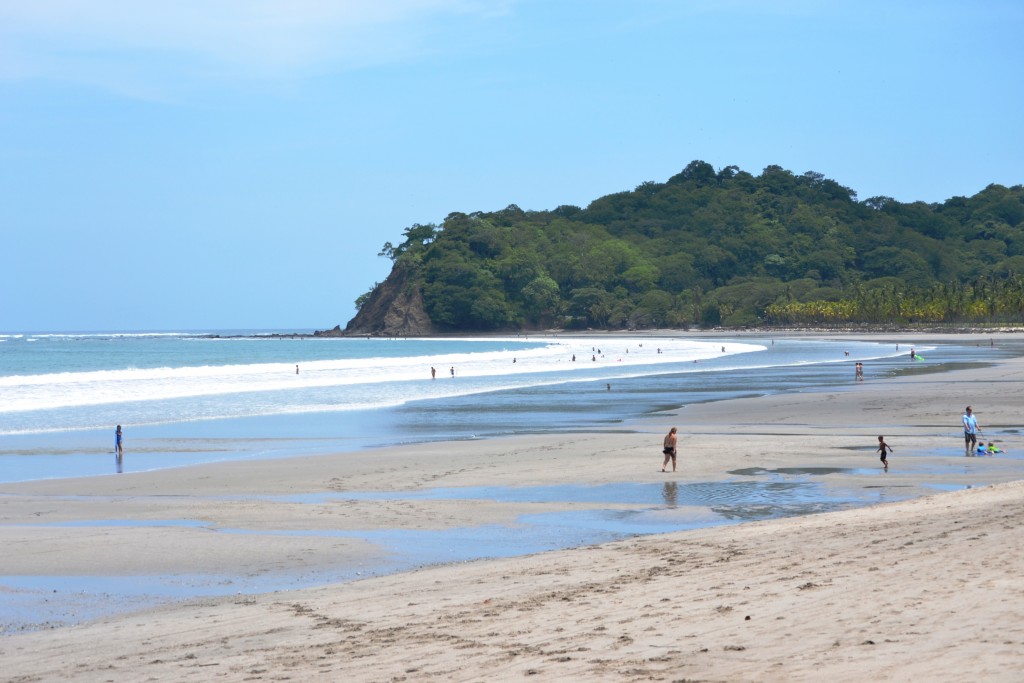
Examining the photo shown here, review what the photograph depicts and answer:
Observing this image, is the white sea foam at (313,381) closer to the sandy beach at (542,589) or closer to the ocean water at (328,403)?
the ocean water at (328,403)

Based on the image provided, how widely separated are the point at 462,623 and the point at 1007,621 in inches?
156

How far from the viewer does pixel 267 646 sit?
27.0 feet

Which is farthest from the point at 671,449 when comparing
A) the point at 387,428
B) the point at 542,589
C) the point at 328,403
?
the point at 328,403

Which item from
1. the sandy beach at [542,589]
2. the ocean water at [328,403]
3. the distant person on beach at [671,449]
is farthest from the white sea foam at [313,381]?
the sandy beach at [542,589]

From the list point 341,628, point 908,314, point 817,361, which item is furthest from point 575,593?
point 908,314

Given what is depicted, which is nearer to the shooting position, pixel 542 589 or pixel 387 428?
pixel 542 589

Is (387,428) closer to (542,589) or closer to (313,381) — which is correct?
(542,589)

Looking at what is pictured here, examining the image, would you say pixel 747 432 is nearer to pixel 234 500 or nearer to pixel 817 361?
pixel 234 500

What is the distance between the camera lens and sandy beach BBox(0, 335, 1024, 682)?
7008 millimetres

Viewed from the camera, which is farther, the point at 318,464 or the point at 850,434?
the point at 850,434

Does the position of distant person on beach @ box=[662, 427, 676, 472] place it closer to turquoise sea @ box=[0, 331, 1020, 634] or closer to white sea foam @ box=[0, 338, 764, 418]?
turquoise sea @ box=[0, 331, 1020, 634]

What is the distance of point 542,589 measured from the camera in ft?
32.6

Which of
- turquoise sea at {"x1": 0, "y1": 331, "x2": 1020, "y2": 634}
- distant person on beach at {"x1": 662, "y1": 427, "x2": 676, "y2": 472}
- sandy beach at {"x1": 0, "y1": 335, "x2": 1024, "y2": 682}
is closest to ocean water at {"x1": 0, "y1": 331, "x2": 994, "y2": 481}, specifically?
turquoise sea at {"x1": 0, "y1": 331, "x2": 1020, "y2": 634}

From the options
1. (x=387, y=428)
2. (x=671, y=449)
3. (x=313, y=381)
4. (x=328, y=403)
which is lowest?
(x=387, y=428)
